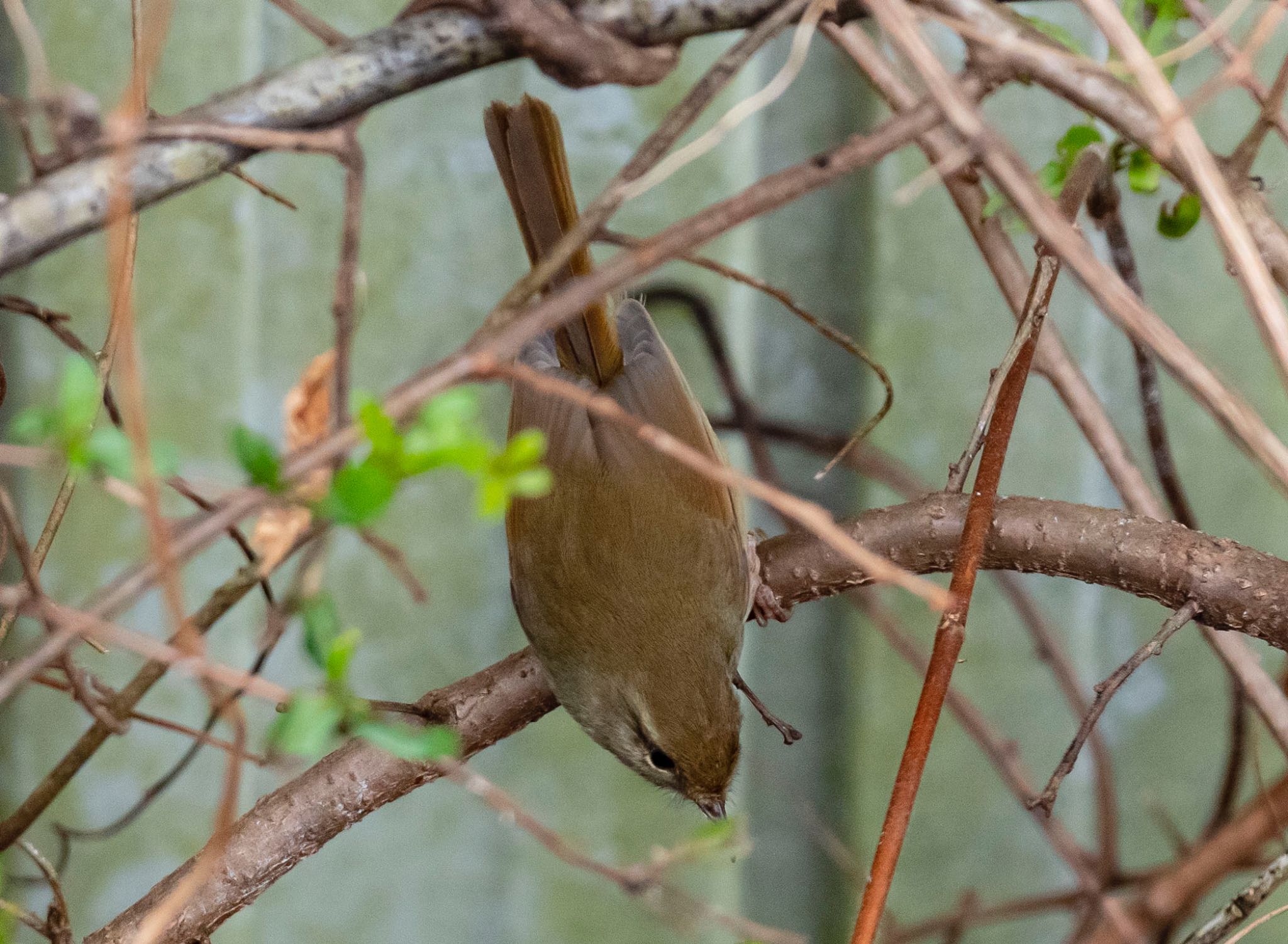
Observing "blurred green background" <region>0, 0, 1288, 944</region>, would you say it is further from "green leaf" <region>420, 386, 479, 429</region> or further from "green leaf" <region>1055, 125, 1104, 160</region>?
"green leaf" <region>420, 386, 479, 429</region>

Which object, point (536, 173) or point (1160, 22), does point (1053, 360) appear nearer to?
point (1160, 22)

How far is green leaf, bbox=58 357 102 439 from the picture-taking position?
0.50m

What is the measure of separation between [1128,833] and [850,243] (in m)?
1.15

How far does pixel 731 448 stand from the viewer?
2031 millimetres

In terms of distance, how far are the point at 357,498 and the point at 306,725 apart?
0.34ft

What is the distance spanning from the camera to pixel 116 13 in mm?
1586

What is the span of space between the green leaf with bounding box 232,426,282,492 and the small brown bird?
757 millimetres

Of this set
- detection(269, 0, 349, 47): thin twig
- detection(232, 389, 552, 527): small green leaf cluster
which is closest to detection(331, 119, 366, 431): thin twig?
detection(232, 389, 552, 527): small green leaf cluster

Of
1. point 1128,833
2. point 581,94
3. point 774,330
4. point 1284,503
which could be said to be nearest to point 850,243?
point 774,330

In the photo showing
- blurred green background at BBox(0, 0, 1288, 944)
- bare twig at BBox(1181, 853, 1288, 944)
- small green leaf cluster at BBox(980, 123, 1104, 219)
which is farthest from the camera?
blurred green background at BBox(0, 0, 1288, 944)

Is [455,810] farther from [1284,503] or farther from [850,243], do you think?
[1284,503]

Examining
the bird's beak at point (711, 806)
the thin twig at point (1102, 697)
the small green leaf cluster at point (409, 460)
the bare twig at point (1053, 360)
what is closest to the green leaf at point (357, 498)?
the small green leaf cluster at point (409, 460)

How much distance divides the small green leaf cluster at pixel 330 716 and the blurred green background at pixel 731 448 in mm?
1245

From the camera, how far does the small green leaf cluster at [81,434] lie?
0.50m
